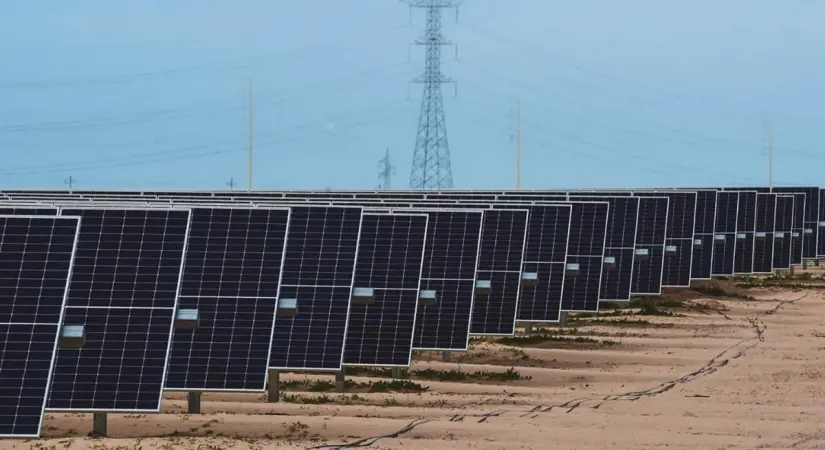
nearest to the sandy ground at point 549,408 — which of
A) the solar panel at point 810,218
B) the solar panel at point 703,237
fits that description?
the solar panel at point 703,237

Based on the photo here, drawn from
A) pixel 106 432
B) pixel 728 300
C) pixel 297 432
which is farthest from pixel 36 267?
pixel 728 300

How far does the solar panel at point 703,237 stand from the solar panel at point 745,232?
3811 millimetres

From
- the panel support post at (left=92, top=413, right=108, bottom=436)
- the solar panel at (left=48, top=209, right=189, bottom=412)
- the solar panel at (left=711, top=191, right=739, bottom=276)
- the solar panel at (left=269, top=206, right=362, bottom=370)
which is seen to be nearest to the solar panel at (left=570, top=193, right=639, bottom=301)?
the solar panel at (left=711, top=191, right=739, bottom=276)

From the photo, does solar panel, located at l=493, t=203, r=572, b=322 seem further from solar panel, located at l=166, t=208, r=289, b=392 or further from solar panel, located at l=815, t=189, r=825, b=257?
solar panel, located at l=815, t=189, r=825, b=257

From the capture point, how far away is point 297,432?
26469 millimetres

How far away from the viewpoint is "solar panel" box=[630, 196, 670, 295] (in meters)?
56.7

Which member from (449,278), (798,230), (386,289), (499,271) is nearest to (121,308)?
(386,289)

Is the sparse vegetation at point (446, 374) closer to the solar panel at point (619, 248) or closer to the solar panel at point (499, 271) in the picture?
the solar panel at point (499, 271)

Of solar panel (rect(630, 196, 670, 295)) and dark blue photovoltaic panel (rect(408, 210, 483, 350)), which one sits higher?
solar panel (rect(630, 196, 670, 295))

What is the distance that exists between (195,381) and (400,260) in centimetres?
700

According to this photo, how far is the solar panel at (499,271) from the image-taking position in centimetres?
3850

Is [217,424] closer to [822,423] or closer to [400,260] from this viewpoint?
[400,260]

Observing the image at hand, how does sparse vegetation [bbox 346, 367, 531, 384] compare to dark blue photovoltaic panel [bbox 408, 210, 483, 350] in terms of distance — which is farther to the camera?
sparse vegetation [bbox 346, 367, 531, 384]

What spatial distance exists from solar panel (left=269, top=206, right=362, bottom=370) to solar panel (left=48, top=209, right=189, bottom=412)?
12.4 ft
